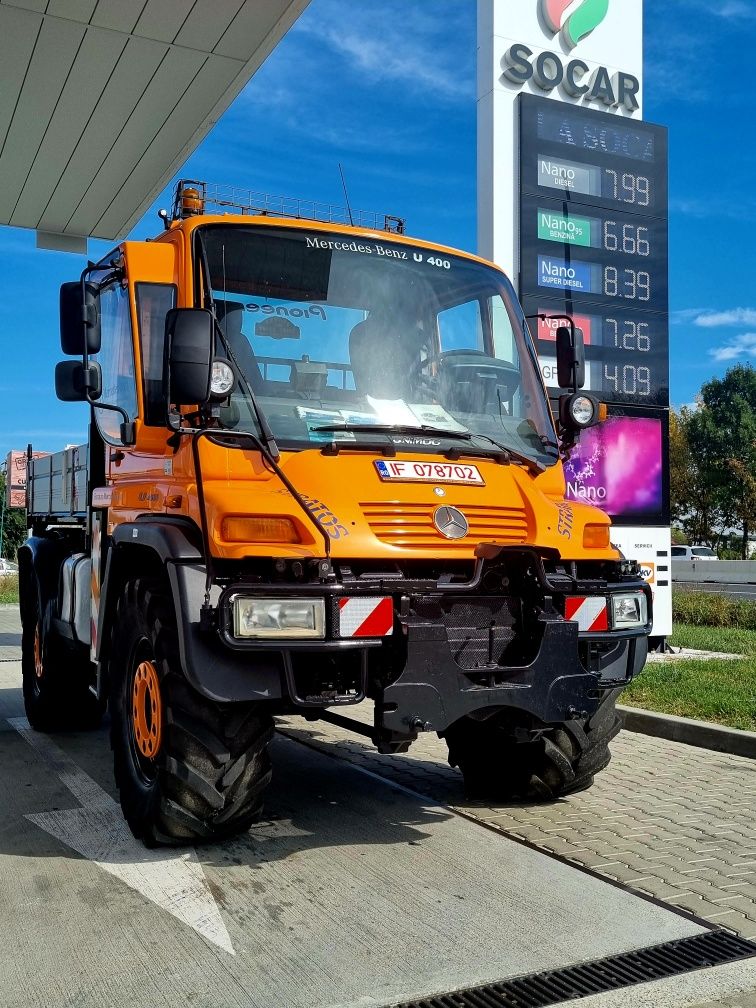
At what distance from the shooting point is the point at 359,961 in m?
3.40

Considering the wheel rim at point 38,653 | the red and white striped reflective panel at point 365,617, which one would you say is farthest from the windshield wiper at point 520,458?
the wheel rim at point 38,653

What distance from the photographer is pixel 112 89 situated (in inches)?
334

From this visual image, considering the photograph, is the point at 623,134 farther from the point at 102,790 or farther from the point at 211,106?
the point at 102,790

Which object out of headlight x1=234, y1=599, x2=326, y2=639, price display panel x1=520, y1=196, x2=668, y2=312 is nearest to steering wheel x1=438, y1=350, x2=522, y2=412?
headlight x1=234, y1=599, x2=326, y2=639

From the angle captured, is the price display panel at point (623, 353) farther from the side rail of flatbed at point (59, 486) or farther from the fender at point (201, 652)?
the fender at point (201, 652)

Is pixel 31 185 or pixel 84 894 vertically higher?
pixel 31 185

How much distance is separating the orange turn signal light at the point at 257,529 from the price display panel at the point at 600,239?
22.1ft

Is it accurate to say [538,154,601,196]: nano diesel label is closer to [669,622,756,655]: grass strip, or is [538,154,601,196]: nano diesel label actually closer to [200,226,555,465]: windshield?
[669,622,756,655]: grass strip

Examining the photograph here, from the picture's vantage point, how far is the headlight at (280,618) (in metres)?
3.83

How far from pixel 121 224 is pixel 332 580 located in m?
8.59

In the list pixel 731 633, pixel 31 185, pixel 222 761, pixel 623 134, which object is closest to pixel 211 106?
pixel 31 185

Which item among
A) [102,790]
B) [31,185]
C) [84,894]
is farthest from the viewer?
[31,185]

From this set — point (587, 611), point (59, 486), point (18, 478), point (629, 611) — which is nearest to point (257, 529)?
point (587, 611)

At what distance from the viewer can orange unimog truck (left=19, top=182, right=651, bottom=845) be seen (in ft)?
13.2
